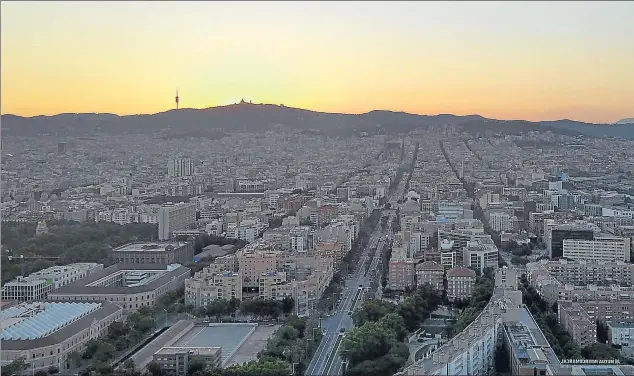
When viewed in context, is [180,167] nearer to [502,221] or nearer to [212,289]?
[502,221]

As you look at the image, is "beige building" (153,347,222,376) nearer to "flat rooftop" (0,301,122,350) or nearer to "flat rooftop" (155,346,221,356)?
"flat rooftop" (155,346,221,356)

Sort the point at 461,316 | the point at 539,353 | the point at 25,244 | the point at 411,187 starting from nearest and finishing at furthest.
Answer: the point at 539,353, the point at 461,316, the point at 25,244, the point at 411,187

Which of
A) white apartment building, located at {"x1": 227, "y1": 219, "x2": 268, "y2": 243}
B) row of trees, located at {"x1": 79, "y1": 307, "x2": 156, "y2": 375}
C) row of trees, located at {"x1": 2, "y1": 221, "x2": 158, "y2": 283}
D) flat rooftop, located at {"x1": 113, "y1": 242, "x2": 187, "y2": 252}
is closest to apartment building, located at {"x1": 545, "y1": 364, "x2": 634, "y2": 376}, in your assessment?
row of trees, located at {"x1": 79, "y1": 307, "x2": 156, "y2": 375}

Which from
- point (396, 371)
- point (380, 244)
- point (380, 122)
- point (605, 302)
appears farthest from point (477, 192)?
point (396, 371)

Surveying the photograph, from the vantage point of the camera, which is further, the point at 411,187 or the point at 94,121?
the point at 411,187

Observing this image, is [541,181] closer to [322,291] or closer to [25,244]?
[322,291]

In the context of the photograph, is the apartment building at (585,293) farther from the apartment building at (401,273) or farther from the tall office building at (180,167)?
the tall office building at (180,167)

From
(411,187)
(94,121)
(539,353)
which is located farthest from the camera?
(411,187)
